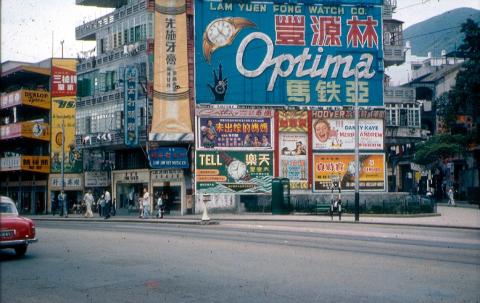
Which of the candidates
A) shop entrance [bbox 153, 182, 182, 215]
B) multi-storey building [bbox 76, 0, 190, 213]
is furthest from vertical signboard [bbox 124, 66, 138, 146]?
shop entrance [bbox 153, 182, 182, 215]

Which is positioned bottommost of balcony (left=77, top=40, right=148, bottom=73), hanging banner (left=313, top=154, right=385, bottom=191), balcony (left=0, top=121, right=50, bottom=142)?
hanging banner (left=313, top=154, right=385, bottom=191)

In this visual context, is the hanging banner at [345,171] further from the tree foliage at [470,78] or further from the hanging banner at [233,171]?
the tree foliage at [470,78]

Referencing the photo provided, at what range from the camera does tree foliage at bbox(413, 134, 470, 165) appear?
63.7 metres

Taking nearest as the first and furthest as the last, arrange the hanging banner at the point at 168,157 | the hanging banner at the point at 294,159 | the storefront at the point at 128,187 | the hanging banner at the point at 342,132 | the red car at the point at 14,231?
the red car at the point at 14,231 → the hanging banner at the point at 168,157 → the hanging banner at the point at 294,159 → the hanging banner at the point at 342,132 → the storefront at the point at 128,187

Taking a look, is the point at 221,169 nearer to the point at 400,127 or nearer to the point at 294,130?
the point at 294,130

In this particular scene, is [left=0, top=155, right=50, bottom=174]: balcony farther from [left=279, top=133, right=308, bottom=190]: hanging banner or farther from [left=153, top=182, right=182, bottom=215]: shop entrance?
[left=279, top=133, right=308, bottom=190]: hanging banner

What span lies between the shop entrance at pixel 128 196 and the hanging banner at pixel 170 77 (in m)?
6.95

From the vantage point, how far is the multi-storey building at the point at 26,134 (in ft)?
205

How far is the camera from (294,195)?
1870 inches

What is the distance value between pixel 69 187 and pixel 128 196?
935cm

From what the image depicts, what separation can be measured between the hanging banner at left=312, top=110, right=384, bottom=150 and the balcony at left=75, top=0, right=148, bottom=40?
1698 centimetres

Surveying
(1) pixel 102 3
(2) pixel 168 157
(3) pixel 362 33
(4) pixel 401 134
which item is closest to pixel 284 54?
(3) pixel 362 33

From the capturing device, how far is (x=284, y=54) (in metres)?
50.6

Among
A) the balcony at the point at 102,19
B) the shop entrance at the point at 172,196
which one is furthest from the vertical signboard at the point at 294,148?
the balcony at the point at 102,19
